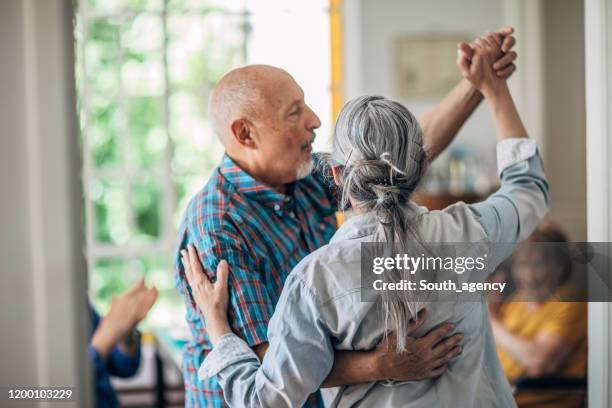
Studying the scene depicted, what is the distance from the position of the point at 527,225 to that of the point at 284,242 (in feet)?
1.44

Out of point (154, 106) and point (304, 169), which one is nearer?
point (304, 169)

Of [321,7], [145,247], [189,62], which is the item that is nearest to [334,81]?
[321,7]

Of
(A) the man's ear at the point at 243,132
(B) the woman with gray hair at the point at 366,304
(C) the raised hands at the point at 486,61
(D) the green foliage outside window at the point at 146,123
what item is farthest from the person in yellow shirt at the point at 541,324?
(D) the green foliage outside window at the point at 146,123

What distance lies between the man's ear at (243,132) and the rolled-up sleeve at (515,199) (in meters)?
0.43

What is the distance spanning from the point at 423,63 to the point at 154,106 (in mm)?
1698

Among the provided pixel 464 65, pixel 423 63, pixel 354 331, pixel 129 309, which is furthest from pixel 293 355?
pixel 423 63

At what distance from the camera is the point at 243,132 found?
4.30ft

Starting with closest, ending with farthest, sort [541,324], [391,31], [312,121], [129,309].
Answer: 1. [312,121]
2. [129,309]
3. [541,324]
4. [391,31]

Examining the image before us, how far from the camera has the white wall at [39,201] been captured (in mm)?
1205

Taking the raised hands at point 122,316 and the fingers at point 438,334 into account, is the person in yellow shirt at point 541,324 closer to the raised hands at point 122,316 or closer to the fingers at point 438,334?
the fingers at point 438,334

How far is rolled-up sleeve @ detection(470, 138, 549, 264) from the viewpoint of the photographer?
1193mm

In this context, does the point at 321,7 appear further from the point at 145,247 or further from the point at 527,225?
the point at 527,225

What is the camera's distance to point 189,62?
4.28 m

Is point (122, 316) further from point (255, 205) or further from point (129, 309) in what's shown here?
point (255, 205)
